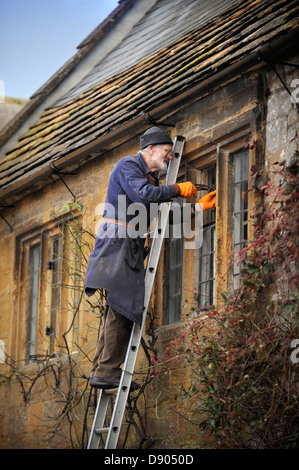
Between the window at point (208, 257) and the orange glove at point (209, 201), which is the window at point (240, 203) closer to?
the orange glove at point (209, 201)

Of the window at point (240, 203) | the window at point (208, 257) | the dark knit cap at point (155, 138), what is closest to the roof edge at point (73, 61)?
the window at point (208, 257)

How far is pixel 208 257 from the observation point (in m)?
9.11

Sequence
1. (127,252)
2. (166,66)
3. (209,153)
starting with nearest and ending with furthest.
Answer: (127,252) < (209,153) < (166,66)

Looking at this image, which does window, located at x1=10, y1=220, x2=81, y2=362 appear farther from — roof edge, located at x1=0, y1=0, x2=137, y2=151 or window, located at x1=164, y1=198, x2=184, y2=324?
roof edge, located at x1=0, y1=0, x2=137, y2=151

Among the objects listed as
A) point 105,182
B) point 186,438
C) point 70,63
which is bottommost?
point 186,438

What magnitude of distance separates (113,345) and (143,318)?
0.33m

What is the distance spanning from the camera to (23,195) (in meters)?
12.1

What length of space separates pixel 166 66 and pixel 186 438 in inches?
149

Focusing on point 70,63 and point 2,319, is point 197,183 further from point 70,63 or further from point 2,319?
point 70,63

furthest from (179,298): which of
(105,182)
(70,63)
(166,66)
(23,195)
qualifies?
(70,63)

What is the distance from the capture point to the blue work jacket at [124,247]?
8219mm

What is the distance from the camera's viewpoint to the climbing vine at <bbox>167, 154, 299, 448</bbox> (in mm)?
7379

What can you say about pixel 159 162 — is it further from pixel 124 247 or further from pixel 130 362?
pixel 130 362

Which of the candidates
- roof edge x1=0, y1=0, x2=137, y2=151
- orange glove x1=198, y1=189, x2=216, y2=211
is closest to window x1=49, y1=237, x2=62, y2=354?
roof edge x1=0, y1=0, x2=137, y2=151
